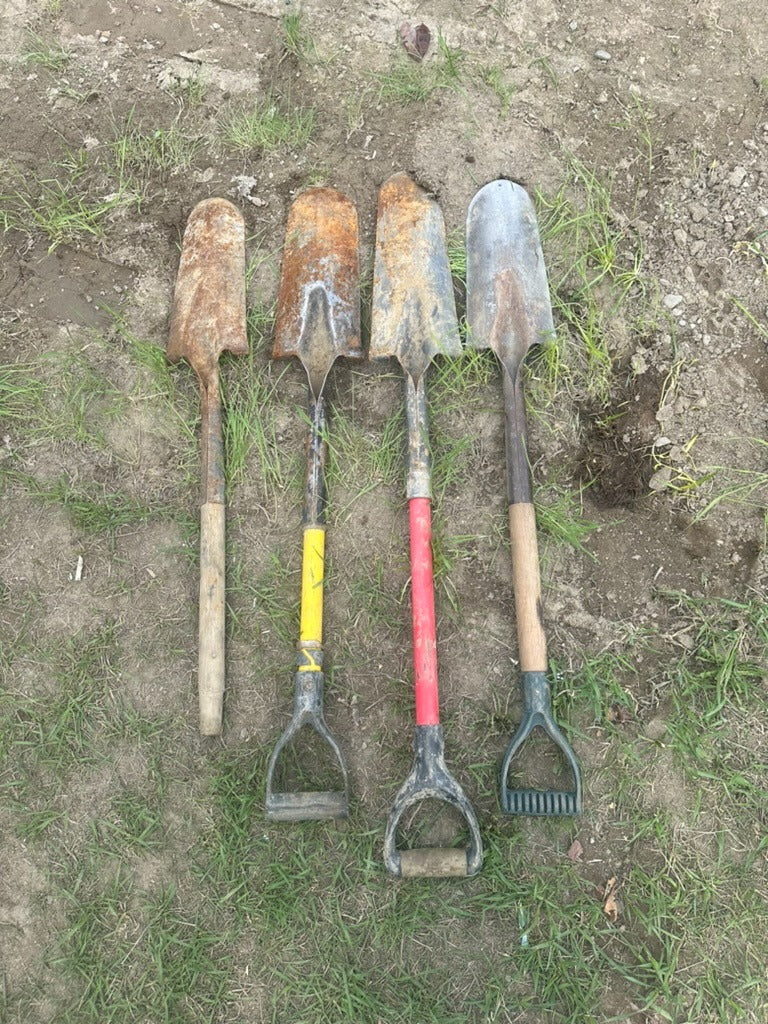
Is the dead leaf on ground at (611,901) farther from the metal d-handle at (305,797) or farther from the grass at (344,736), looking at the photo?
the metal d-handle at (305,797)

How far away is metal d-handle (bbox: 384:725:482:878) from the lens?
2391 millimetres

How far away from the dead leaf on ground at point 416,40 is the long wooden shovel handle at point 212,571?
1.71m

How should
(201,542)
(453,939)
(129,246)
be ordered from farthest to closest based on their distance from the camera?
(129,246), (201,542), (453,939)

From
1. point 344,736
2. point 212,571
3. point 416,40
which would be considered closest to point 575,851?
point 344,736

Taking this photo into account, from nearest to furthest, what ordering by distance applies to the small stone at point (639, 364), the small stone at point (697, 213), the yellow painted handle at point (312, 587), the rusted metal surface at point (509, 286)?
the yellow painted handle at point (312, 587)
the rusted metal surface at point (509, 286)
the small stone at point (639, 364)
the small stone at point (697, 213)

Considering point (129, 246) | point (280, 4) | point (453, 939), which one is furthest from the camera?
point (280, 4)

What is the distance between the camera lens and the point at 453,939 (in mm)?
2494

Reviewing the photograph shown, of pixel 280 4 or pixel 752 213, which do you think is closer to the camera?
pixel 752 213

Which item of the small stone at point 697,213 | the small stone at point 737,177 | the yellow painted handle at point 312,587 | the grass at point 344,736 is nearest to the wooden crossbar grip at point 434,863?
the grass at point 344,736

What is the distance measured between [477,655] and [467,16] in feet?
9.09

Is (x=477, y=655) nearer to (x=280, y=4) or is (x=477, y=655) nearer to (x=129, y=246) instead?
(x=129, y=246)

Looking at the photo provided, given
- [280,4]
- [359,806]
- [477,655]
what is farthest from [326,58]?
[359,806]

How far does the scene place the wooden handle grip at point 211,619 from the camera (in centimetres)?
259

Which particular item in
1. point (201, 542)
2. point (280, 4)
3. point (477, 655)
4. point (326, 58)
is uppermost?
point (280, 4)
